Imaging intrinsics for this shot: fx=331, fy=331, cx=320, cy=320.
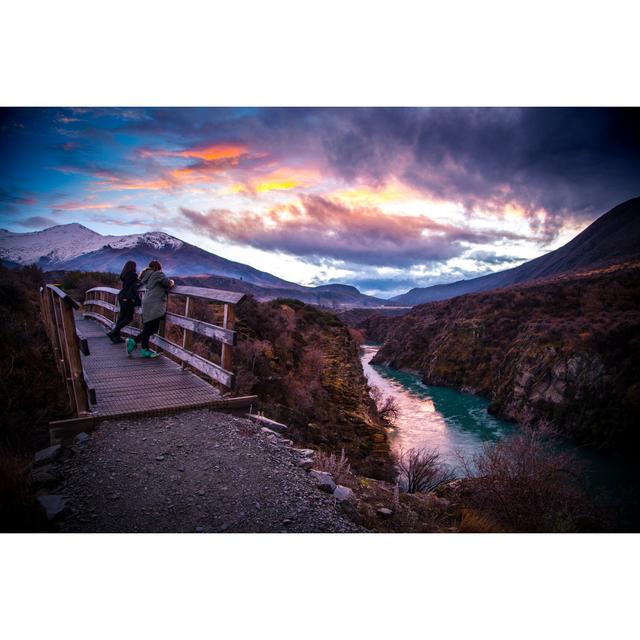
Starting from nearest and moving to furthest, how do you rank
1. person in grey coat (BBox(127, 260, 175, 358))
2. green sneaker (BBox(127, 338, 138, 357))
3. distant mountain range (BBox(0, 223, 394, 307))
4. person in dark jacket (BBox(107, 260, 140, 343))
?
1. distant mountain range (BBox(0, 223, 394, 307))
2. person in grey coat (BBox(127, 260, 175, 358))
3. green sneaker (BBox(127, 338, 138, 357))
4. person in dark jacket (BBox(107, 260, 140, 343))

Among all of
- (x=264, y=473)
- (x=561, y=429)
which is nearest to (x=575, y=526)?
(x=264, y=473)

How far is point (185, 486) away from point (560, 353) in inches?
678

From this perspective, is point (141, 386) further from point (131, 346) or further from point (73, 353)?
point (131, 346)

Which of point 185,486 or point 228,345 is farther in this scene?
point 228,345

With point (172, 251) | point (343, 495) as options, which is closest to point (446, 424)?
point (172, 251)

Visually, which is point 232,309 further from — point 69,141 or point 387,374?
point 387,374

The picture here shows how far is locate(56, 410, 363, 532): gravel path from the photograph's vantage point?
2.56 metres

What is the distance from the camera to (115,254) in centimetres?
695

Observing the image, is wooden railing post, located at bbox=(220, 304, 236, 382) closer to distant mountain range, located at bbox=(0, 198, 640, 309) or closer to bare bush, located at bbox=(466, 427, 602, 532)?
distant mountain range, located at bbox=(0, 198, 640, 309)

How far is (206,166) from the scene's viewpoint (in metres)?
5.10

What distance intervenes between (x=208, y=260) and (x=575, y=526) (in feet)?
24.4

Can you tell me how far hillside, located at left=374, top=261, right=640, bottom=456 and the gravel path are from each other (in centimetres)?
684

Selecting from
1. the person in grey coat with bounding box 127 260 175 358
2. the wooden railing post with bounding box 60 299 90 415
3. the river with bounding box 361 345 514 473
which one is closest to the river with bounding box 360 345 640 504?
the river with bounding box 361 345 514 473

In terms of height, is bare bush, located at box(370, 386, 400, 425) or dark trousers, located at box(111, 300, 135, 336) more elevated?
dark trousers, located at box(111, 300, 135, 336)
